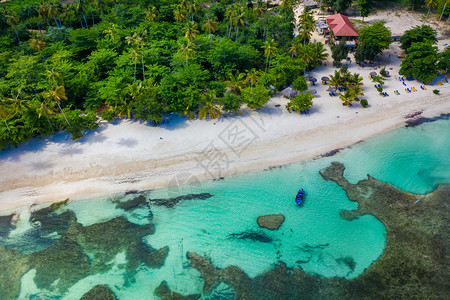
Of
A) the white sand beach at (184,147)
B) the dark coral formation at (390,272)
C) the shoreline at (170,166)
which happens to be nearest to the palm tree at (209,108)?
the white sand beach at (184,147)

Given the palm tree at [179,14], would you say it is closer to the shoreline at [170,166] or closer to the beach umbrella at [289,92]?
the beach umbrella at [289,92]

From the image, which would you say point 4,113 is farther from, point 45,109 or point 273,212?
point 273,212

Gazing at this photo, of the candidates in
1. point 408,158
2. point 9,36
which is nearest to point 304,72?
point 408,158

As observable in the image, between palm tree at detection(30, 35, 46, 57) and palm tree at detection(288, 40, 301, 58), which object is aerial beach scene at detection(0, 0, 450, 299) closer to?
palm tree at detection(288, 40, 301, 58)

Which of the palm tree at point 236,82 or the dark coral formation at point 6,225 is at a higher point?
the palm tree at point 236,82

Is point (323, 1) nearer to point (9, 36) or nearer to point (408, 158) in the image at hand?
point (408, 158)

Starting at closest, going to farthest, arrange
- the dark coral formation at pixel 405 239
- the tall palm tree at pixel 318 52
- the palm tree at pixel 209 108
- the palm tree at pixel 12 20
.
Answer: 1. the dark coral formation at pixel 405 239
2. the palm tree at pixel 209 108
3. the tall palm tree at pixel 318 52
4. the palm tree at pixel 12 20

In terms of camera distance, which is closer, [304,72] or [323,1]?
[304,72]
